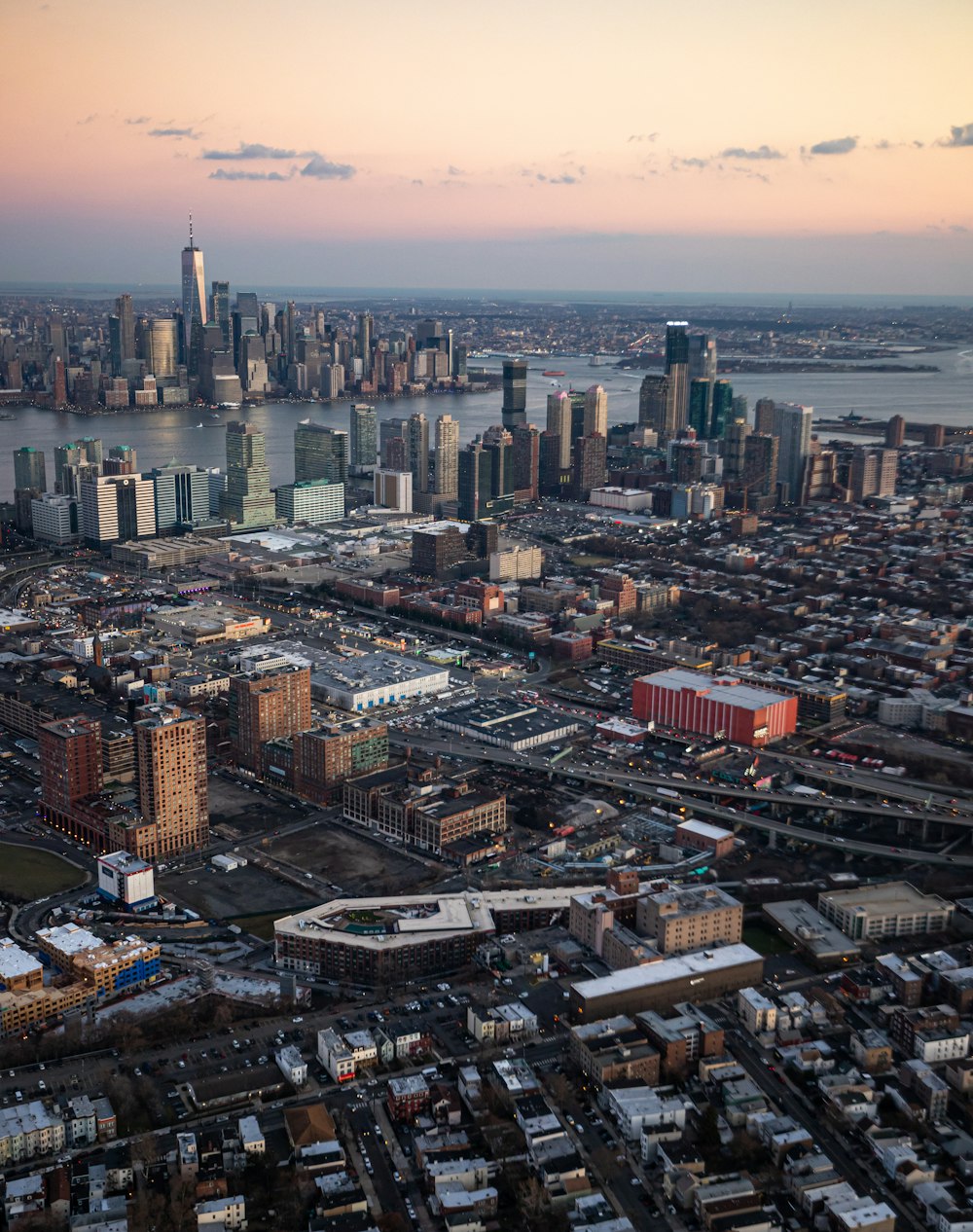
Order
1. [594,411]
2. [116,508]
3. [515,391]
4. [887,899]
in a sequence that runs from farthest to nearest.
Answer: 1. [515,391]
2. [594,411]
3. [116,508]
4. [887,899]

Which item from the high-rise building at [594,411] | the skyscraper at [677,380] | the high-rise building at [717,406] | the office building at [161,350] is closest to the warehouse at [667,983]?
the high-rise building at [594,411]

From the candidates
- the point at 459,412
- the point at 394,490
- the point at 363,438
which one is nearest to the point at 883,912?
the point at 394,490

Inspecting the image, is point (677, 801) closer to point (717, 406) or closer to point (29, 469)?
point (29, 469)

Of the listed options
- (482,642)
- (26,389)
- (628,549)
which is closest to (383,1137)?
(482,642)

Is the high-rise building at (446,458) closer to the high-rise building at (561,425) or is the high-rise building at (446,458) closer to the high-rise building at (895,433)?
the high-rise building at (561,425)

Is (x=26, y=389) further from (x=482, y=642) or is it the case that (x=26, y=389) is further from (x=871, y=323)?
(x=871, y=323)
